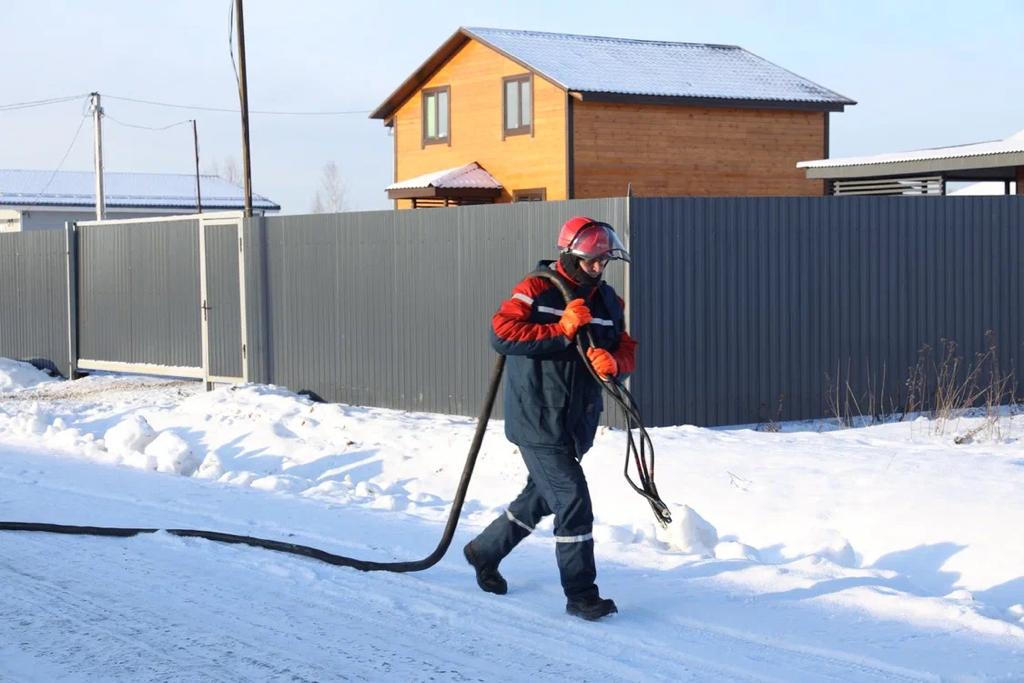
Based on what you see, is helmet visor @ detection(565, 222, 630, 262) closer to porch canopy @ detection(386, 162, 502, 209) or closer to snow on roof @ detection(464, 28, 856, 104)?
snow on roof @ detection(464, 28, 856, 104)

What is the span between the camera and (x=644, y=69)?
33188 mm

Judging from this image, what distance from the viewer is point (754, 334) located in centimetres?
1385

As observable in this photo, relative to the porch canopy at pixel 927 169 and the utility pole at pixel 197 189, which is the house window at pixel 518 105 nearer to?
the porch canopy at pixel 927 169

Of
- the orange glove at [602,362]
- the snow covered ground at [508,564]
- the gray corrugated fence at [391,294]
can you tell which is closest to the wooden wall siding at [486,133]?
the gray corrugated fence at [391,294]

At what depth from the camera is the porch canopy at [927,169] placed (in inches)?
932

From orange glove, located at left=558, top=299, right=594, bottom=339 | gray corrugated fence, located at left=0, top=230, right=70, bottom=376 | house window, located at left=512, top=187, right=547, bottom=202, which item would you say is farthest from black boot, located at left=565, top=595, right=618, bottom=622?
house window, located at left=512, top=187, right=547, bottom=202

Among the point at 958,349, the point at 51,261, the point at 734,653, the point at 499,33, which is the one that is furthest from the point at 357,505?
the point at 499,33

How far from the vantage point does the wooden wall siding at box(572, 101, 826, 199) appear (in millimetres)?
31172

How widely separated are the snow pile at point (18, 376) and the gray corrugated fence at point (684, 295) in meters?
4.08

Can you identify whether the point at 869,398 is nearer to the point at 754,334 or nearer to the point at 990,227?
the point at 754,334

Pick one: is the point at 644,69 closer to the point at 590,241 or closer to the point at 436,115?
the point at 436,115

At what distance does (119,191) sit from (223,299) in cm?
3885

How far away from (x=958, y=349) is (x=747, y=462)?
17.4 ft

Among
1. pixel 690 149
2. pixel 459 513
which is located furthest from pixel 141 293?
pixel 690 149
